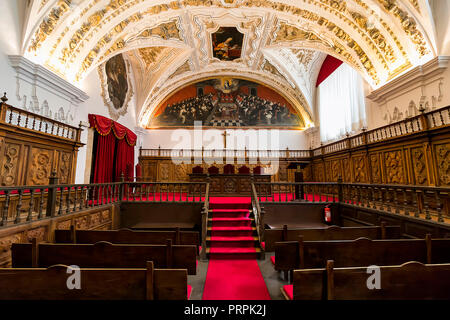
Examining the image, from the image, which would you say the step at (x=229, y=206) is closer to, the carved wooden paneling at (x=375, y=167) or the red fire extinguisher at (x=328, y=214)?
the red fire extinguisher at (x=328, y=214)

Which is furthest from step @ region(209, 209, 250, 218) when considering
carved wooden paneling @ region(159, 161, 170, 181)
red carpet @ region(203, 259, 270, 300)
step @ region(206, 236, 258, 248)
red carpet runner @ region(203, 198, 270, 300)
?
carved wooden paneling @ region(159, 161, 170, 181)

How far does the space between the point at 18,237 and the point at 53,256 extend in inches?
55.8

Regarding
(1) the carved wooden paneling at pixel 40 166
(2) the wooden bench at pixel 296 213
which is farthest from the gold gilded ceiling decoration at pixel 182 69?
(2) the wooden bench at pixel 296 213

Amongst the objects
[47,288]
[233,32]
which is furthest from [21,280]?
[233,32]

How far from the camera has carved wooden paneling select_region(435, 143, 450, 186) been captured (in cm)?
479

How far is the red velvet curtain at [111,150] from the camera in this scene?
315 inches

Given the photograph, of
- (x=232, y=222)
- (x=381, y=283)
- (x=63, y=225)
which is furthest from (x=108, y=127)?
(x=381, y=283)

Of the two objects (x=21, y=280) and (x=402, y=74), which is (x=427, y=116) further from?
(x=21, y=280)

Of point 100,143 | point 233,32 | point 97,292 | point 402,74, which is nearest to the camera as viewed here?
point 97,292

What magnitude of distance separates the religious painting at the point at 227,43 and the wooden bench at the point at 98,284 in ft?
33.3

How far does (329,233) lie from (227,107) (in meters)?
10.9

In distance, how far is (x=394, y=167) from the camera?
6.23m

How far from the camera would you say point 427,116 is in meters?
5.30

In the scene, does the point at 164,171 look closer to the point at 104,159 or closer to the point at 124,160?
the point at 124,160
